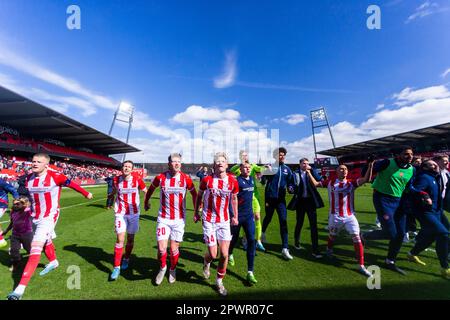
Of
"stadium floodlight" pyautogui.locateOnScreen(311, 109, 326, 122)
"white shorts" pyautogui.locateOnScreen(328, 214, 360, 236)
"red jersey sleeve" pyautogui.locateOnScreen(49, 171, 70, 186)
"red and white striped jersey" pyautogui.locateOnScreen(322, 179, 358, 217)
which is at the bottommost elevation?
"white shorts" pyautogui.locateOnScreen(328, 214, 360, 236)

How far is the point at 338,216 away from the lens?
4.27 meters

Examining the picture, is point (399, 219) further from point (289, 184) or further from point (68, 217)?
point (68, 217)

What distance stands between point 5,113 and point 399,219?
125 ft

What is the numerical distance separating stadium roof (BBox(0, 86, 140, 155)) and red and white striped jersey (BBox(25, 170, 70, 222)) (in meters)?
25.4

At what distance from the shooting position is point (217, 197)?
355 cm

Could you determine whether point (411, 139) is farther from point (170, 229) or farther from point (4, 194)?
point (4, 194)

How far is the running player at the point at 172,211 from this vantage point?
3576 millimetres

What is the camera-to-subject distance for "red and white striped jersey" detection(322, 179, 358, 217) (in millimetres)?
4211

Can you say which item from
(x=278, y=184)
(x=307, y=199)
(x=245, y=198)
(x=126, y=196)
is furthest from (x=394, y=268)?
(x=126, y=196)

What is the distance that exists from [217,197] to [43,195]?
9.31 feet

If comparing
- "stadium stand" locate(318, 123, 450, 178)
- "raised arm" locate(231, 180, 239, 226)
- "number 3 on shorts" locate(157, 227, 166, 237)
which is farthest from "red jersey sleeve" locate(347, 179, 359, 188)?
"stadium stand" locate(318, 123, 450, 178)

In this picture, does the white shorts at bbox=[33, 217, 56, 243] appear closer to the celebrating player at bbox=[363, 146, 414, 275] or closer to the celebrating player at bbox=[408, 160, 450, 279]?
the celebrating player at bbox=[363, 146, 414, 275]

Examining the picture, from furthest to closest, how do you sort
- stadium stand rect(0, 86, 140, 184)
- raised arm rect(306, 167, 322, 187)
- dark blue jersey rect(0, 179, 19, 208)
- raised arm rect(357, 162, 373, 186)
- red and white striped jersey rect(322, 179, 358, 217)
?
stadium stand rect(0, 86, 140, 184) → dark blue jersey rect(0, 179, 19, 208) → raised arm rect(306, 167, 322, 187) → red and white striped jersey rect(322, 179, 358, 217) → raised arm rect(357, 162, 373, 186)
